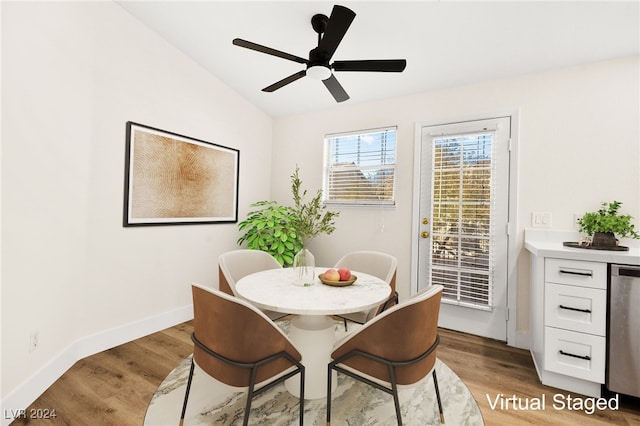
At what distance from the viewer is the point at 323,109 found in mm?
3830

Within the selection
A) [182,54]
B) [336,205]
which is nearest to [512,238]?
[336,205]

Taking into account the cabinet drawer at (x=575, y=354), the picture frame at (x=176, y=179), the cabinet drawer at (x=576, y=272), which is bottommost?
the cabinet drawer at (x=575, y=354)

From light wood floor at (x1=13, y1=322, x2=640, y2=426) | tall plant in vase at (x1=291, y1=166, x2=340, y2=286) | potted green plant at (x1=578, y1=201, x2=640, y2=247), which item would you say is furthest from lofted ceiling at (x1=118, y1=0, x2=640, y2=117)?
light wood floor at (x1=13, y1=322, x2=640, y2=426)

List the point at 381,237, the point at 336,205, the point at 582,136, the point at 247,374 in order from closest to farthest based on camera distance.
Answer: the point at 247,374, the point at 582,136, the point at 381,237, the point at 336,205

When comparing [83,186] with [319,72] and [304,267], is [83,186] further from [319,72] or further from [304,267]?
[319,72]

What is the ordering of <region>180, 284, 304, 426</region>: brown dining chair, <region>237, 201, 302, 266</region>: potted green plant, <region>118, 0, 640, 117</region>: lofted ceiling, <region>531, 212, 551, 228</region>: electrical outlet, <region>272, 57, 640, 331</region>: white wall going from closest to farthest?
<region>180, 284, 304, 426</region>: brown dining chair → <region>118, 0, 640, 117</region>: lofted ceiling → <region>272, 57, 640, 331</region>: white wall → <region>531, 212, 551, 228</region>: electrical outlet → <region>237, 201, 302, 266</region>: potted green plant

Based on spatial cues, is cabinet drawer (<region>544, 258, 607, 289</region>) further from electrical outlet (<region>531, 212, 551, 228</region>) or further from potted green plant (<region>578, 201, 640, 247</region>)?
electrical outlet (<region>531, 212, 551, 228</region>)

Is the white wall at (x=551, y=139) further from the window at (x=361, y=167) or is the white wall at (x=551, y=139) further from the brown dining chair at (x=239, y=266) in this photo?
the brown dining chair at (x=239, y=266)

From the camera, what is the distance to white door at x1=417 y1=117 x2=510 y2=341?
9.20 ft

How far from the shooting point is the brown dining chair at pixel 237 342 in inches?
51.0

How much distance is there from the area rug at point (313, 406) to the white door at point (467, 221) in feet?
3.53

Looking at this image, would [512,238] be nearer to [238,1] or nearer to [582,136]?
[582,136]

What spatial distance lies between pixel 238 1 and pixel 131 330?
9.52 feet

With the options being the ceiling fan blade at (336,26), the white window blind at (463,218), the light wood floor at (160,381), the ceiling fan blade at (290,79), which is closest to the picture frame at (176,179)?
the light wood floor at (160,381)
